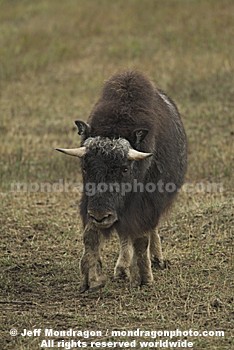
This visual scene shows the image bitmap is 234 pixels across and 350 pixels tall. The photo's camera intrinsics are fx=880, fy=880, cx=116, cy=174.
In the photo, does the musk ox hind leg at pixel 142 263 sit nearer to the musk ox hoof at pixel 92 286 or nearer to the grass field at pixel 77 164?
the grass field at pixel 77 164

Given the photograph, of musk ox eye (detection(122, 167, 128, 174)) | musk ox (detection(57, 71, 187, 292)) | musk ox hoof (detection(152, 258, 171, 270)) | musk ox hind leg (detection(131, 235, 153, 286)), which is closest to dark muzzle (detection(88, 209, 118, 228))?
musk ox (detection(57, 71, 187, 292))

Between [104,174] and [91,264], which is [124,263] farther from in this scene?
[104,174]

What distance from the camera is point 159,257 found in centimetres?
930

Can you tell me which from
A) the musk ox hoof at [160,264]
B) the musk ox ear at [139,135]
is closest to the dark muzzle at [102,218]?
the musk ox ear at [139,135]

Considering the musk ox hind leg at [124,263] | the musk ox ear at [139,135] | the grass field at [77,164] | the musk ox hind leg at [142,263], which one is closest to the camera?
the grass field at [77,164]

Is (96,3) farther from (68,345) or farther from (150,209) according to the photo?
(68,345)

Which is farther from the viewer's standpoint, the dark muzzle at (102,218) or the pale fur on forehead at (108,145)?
the pale fur on forehead at (108,145)

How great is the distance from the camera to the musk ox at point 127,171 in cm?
758

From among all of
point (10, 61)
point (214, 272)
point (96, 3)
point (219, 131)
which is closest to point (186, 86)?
point (219, 131)

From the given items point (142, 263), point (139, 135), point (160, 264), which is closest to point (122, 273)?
point (142, 263)

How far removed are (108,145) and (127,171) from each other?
0.30 metres

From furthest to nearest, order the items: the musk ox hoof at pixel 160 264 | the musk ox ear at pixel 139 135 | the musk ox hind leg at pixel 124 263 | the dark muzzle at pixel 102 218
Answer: the musk ox hoof at pixel 160 264 < the musk ox hind leg at pixel 124 263 < the musk ox ear at pixel 139 135 < the dark muzzle at pixel 102 218

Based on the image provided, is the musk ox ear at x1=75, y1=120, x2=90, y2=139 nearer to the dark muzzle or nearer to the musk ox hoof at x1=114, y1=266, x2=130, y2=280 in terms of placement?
the dark muzzle

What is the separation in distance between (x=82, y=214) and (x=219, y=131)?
8.03 m
